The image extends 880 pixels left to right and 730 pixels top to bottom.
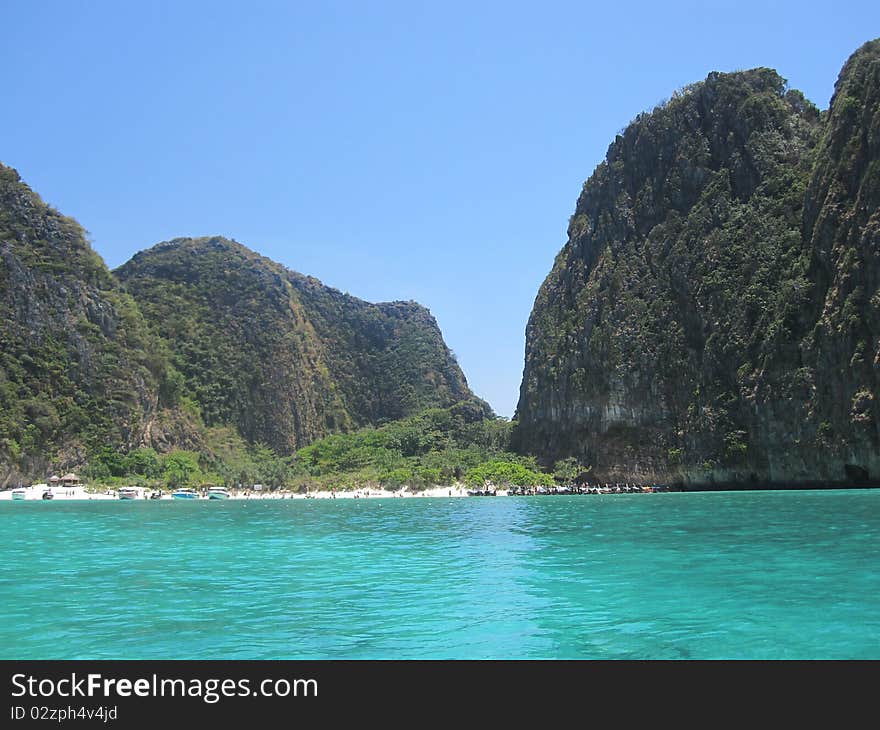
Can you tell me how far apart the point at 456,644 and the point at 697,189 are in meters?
95.4

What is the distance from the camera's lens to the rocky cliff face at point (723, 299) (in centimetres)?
7081

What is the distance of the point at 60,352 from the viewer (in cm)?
9744

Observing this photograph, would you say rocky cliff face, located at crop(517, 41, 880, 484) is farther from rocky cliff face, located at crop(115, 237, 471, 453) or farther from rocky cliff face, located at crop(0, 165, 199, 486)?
rocky cliff face, located at crop(0, 165, 199, 486)

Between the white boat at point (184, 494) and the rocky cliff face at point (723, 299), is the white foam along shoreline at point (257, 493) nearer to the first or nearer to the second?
the white boat at point (184, 494)

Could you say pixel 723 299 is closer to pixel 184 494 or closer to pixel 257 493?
pixel 257 493

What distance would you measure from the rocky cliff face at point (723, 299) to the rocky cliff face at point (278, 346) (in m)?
54.5

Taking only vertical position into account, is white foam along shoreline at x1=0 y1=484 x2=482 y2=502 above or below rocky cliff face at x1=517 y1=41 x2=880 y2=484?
below

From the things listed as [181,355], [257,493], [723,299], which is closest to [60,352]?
[257,493]

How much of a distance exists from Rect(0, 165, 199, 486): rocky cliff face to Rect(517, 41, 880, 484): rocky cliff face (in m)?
55.0

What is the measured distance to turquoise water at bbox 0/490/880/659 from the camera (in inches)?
474

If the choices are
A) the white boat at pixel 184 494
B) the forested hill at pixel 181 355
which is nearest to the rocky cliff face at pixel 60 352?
the forested hill at pixel 181 355

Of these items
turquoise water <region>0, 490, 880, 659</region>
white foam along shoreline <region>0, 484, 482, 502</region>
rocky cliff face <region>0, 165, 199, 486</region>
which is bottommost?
white foam along shoreline <region>0, 484, 482, 502</region>

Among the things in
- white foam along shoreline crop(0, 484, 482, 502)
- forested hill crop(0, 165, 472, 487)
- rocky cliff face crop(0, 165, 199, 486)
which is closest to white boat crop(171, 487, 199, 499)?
white foam along shoreline crop(0, 484, 482, 502)

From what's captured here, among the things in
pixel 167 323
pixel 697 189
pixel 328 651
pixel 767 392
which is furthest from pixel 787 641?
pixel 167 323
